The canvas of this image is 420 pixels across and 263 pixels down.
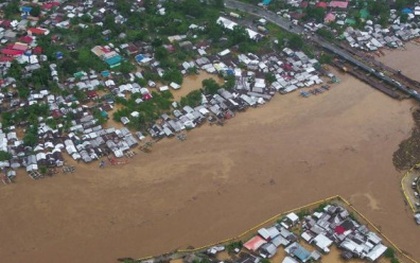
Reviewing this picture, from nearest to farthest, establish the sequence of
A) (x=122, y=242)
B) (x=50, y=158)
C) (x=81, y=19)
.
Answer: (x=122, y=242) < (x=50, y=158) < (x=81, y=19)

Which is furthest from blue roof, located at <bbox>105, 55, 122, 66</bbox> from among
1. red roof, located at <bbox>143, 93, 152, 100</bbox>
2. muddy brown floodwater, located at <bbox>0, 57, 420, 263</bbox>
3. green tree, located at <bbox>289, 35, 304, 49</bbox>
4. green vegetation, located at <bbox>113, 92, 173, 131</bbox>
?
green tree, located at <bbox>289, 35, 304, 49</bbox>

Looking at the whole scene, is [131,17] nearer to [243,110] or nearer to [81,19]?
[81,19]

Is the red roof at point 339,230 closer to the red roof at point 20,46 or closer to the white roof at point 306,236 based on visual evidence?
the white roof at point 306,236

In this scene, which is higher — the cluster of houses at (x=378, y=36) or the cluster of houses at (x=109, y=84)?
Result: the cluster of houses at (x=378, y=36)

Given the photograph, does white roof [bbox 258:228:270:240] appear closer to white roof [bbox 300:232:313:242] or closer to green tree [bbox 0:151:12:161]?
white roof [bbox 300:232:313:242]

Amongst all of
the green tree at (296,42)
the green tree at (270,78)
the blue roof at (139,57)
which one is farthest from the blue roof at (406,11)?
the blue roof at (139,57)

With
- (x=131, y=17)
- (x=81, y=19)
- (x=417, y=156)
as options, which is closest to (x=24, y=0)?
(x=81, y=19)
